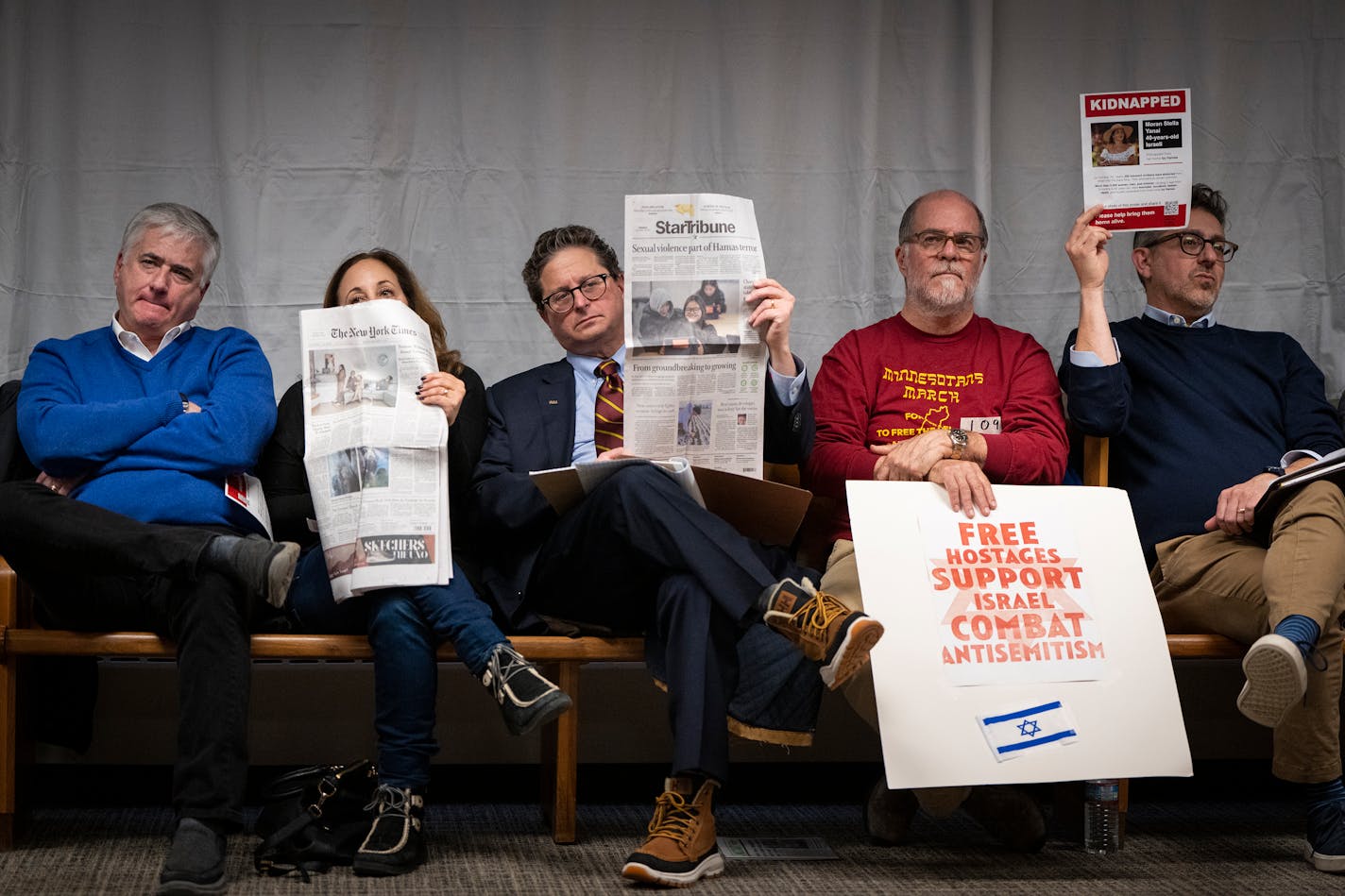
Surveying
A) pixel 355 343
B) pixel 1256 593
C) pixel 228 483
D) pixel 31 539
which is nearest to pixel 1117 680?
pixel 1256 593

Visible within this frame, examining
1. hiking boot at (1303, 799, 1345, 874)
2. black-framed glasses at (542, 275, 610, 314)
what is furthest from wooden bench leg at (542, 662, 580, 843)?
hiking boot at (1303, 799, 1345, 874)

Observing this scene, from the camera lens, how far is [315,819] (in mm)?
2439

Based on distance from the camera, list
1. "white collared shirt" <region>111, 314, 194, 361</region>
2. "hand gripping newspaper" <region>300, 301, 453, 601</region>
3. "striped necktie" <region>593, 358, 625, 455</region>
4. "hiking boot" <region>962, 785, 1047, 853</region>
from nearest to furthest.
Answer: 1. "hand gripping newspaper" <region>300, 301, 453, 601</region>
2. "hiking boot" <region>962, 785, 1047, 853</region>
3. "white collared shirt" <region>111, 314, 194, 361</region>
4. "striped necktie" <region>593, 358, 625, 455</region>

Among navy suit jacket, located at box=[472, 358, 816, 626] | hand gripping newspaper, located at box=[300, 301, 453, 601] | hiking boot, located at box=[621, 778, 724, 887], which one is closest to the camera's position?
hiking boot, located at box=[621, 778, 724, 887]

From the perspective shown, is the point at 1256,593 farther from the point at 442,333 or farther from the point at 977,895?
the point at 442,333

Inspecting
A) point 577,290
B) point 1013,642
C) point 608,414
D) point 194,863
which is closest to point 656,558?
point 608,414

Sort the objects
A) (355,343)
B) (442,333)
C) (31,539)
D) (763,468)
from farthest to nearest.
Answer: (442,333), (763,468), (355,343), (31,539)

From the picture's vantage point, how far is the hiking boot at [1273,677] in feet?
7.80

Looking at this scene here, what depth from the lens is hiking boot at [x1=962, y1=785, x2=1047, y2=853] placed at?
262cm

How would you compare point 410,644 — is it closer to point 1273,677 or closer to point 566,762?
point 566,762

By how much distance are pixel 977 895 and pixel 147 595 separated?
159 cm

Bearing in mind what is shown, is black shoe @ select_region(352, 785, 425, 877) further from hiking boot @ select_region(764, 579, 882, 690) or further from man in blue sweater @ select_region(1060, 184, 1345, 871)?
man in blue sweater @ select_region(1060, 184, 1345, 871)

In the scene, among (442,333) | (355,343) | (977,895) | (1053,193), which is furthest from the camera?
(1053,193)

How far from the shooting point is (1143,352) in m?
3.30
